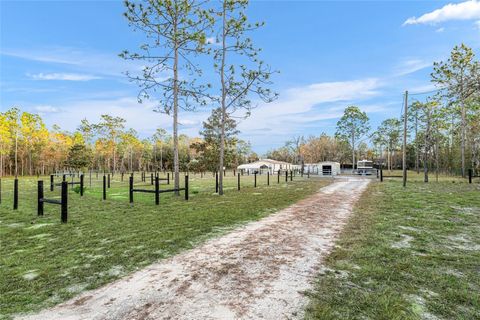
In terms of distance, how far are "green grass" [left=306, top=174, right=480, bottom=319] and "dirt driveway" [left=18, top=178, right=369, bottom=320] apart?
0.28 metres

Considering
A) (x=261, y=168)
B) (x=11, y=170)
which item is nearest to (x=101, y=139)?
(x=11, y=170)

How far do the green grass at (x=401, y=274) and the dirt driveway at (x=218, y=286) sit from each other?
28cm

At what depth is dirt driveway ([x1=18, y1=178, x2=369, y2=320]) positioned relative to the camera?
2454mm

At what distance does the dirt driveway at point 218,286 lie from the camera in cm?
245

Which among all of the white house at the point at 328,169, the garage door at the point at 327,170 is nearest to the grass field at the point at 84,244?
the garage door at the point at 327,170

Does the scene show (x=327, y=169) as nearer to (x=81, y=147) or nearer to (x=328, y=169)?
(x=328, y=169)

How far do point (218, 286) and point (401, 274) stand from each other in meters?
2.13

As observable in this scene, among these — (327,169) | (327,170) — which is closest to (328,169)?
(327,169)

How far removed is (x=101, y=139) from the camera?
152 feet

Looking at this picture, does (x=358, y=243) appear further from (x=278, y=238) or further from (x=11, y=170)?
(x=11, y=170)

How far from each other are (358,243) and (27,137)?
4791 cm

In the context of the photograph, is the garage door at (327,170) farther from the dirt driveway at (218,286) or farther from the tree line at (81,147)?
the dirt driveway at (218,286)

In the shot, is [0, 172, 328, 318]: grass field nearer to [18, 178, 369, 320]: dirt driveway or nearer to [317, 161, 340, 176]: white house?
[18, 178, 369, 320]: dirt driveway

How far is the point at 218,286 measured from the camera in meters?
2.91
